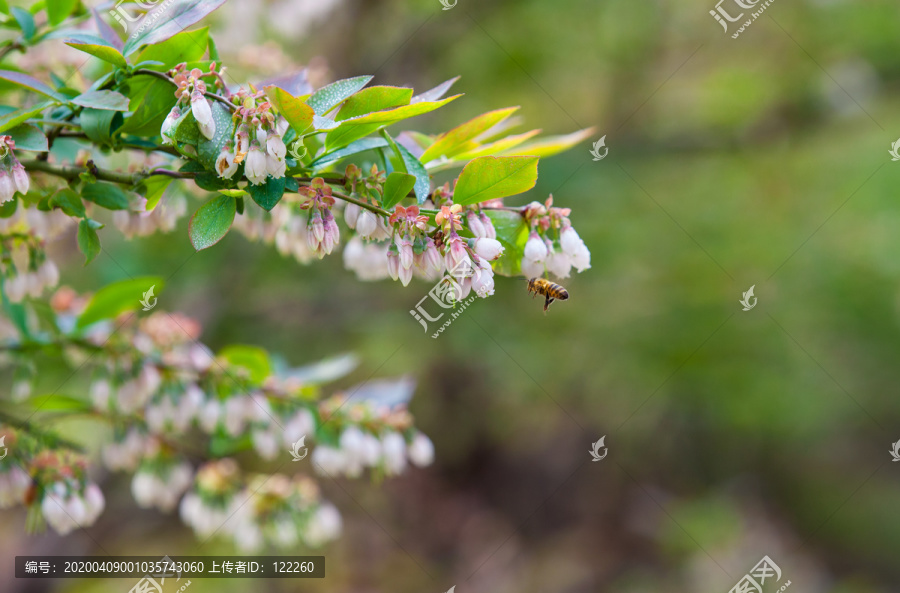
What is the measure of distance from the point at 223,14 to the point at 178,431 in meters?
2.19

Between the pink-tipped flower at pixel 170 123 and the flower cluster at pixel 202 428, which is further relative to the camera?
the flower cluster at pixel 202 428

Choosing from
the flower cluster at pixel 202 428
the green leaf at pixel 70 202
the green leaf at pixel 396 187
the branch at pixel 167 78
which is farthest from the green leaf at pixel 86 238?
the flower cluster at pixel 202 428

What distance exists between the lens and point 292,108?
803 millimetres

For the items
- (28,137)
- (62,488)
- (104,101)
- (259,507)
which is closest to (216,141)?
(104,101)

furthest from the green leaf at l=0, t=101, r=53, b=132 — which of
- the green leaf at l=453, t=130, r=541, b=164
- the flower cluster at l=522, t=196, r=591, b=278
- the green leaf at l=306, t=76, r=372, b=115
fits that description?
the flower cluster at l=522, t=196, r=591, b=278

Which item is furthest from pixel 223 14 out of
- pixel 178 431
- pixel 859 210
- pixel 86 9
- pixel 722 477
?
pixel 722 477

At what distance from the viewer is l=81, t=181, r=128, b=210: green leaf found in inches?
39.6

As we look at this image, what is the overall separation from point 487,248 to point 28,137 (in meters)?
0.62

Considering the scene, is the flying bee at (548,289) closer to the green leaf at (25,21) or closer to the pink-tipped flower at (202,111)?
the pink-tipped flower at (202,111)

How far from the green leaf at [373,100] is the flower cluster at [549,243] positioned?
0.92 ft

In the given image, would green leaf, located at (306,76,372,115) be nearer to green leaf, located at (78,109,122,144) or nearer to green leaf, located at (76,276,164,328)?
green leaf, located at (78,109,122,144)

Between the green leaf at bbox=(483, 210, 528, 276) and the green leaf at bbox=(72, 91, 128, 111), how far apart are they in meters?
0.51

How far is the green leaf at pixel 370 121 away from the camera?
31.5 inches

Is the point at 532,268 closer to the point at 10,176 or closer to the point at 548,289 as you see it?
the point at 548,289
